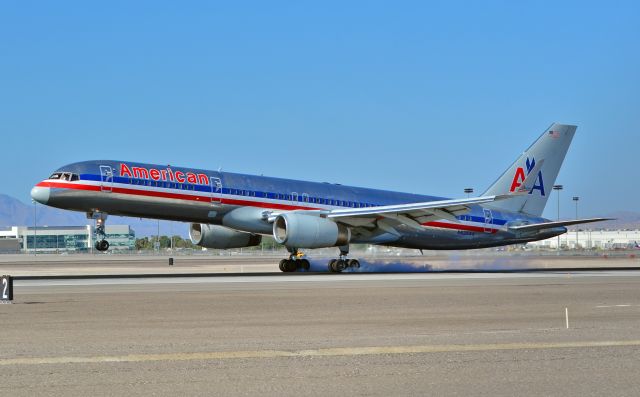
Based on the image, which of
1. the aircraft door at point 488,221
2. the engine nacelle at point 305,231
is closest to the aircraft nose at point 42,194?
the engine nacelle at point 305,231

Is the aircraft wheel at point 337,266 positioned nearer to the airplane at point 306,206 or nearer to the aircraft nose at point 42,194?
the airplane at point 306,206

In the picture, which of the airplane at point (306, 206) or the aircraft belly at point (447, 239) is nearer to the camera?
the airplane at point (306, 206)

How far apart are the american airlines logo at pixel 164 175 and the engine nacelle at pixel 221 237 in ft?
20.7

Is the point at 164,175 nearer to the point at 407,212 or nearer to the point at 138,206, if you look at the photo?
the point at 138,206

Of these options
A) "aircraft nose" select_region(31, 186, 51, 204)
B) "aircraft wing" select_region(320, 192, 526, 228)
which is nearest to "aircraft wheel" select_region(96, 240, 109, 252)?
"aircraft nose" select_region(31, 186, 51, 204)

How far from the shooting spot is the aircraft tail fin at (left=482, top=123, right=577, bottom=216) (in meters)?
60.2

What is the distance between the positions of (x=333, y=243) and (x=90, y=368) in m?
37.2

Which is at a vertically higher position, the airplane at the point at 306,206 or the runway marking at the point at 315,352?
the airplane at the point at 306,206

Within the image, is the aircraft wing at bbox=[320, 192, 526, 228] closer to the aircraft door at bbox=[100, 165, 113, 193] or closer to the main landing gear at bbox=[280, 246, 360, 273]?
the main landing gear at bbox=[280, 246, 360, 273]

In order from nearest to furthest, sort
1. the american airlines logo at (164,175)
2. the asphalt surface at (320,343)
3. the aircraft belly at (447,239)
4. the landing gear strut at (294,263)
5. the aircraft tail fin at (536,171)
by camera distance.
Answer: the asphalt surface at (320,343) → the american airlines logo at (164,175) → the landing gear strut at (294,263) → the aircraft belly at (447,239) → the aircraft tail fin at (536,171)

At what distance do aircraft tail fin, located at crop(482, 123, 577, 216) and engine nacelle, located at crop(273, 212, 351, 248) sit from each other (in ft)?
47.6

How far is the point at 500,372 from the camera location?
13758 millimetres

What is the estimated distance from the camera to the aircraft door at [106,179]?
155 ft

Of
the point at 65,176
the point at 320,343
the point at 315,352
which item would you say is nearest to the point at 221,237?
the point at 65,176
